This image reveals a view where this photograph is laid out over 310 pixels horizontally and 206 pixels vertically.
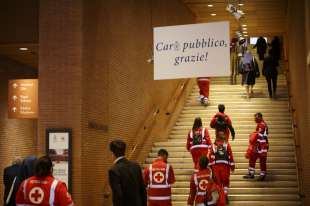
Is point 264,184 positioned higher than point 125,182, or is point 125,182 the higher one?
point 125,182

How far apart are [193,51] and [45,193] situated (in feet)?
13.7

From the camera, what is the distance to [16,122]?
18.4 metres

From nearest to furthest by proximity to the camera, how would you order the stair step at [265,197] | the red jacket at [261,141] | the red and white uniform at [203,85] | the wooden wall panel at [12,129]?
the stair step at [265,197]
the red jacket at [261,141]
the wooden wall panel at [12,129]
the red and white uniform at [203,85]

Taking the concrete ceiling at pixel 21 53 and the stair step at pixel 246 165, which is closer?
the stair step at pixel 246 165

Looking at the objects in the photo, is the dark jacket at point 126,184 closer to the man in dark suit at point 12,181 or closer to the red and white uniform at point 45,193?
the red and white uniform at point 45,193

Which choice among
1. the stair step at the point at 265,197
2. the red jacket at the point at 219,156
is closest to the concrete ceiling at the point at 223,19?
the red jacket at the point at 219,156

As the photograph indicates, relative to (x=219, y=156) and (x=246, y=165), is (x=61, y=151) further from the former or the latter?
(x=246, y=165)

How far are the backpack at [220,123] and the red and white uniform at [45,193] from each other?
6760mm

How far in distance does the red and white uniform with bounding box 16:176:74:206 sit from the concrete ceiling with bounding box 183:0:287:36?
14.6m

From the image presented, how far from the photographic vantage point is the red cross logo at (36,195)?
6.87 meters

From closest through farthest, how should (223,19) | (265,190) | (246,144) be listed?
1. (265,190)
2. (246,144)
3. (223,19)

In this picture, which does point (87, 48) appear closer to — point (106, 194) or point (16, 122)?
point (106, 194)

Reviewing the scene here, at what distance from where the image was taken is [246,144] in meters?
16.5

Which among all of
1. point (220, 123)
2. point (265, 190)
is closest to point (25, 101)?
point (220, 123)
